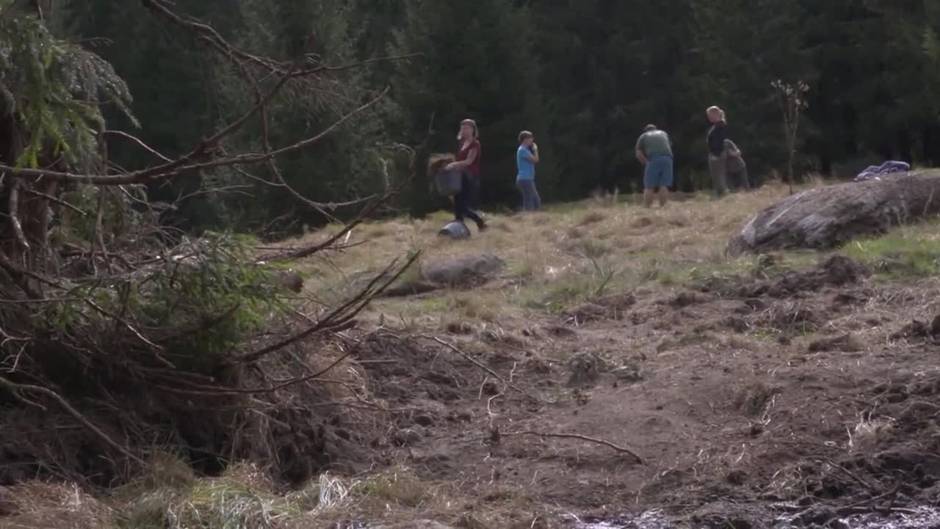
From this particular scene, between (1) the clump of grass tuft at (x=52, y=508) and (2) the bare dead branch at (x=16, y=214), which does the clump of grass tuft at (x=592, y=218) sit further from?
(1) the clump of grass tuft at (x=52, y=508)

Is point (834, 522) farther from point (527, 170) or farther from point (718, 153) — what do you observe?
point (718, 153)

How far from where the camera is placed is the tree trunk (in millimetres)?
13430

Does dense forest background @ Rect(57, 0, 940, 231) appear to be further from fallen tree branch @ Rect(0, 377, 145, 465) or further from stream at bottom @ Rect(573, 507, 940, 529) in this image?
stream at bottom @ Rect(573, 507, 940, 529)

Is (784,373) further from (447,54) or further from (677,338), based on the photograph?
(447,54)

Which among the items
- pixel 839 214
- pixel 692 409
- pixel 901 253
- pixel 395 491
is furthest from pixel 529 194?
pixel 395 491

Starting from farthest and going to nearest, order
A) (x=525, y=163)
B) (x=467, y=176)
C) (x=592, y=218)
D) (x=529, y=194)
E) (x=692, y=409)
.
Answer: (x=529, y=194) < (x=525, y=163) < (x=467, y=176) < (x=592, y=218) < (x=692, y=409)

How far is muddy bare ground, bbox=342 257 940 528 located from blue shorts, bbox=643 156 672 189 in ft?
31.5

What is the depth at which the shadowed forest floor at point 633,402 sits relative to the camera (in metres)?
6.94

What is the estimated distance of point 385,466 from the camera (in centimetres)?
789

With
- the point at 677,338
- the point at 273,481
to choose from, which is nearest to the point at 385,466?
the point at 273,481

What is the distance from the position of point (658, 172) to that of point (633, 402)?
41.8ft

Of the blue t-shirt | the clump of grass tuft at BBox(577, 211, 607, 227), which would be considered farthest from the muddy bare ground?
the blue t-shirt

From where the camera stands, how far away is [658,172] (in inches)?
833

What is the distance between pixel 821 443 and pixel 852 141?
30555mm
